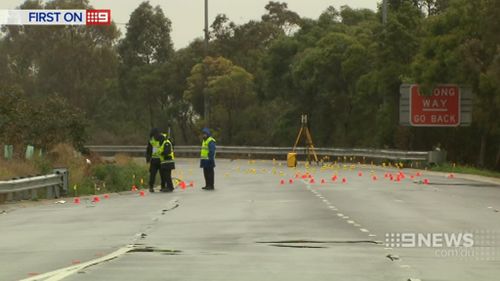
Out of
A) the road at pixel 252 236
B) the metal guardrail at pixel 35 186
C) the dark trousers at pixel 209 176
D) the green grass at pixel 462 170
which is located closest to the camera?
the road at pixel 252 236

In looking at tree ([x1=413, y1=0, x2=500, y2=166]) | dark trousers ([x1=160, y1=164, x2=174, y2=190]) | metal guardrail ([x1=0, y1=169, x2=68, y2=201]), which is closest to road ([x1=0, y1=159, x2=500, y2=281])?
metal guardrail ([x1=0, y1=169, x2=68, y2=201])

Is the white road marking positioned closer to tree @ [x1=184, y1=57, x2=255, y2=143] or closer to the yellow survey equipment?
the yellow survey equipment

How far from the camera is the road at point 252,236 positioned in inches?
452

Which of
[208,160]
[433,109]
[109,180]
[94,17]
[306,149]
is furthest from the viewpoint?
[94,17]

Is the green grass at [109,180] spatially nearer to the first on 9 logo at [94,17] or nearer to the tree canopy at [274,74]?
the tree canopy at [274,74]

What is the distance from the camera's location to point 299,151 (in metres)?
59.7

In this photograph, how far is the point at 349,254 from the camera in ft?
43.1

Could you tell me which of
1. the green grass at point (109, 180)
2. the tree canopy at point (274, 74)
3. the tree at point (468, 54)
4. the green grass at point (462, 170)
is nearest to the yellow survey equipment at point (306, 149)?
the tree canopy at point (274, 74)

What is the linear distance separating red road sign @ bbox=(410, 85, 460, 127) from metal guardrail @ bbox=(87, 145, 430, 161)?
1.91m

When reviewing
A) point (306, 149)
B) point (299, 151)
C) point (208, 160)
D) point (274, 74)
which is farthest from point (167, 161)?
point (274, 74)

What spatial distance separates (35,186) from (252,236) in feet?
36.8

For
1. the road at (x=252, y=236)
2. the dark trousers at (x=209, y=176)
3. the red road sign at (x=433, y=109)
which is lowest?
the road at (x=252, y=236)

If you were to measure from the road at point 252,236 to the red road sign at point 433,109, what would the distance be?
62.8 feet

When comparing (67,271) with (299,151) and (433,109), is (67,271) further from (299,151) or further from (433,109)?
(299,151)
